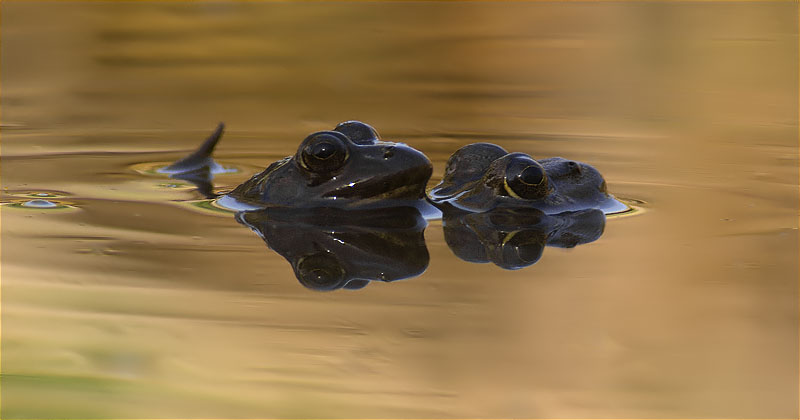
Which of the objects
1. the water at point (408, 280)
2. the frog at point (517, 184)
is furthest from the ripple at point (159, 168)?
the frog at point (517, 184)

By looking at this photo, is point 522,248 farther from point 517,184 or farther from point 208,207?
point 208,207

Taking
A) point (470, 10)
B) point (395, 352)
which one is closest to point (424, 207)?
point (395, 352)

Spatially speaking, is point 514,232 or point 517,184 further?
point 517,184

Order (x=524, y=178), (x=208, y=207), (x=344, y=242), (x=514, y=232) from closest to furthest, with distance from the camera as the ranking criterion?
(x=344, y=242) < (x=514, y=232) < (x=524, y=178) < (x=208, y=207)

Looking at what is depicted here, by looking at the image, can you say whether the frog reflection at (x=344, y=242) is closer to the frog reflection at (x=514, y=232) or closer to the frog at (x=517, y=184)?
the frog reflection at (x=514, y=232)

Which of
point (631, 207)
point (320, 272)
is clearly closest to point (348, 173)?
point (320, 272)

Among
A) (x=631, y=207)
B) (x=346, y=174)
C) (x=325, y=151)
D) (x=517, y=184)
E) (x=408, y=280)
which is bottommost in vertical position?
(x=631, y=207)
